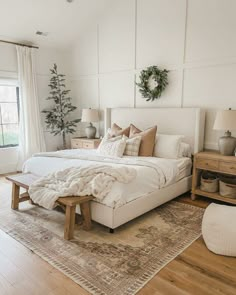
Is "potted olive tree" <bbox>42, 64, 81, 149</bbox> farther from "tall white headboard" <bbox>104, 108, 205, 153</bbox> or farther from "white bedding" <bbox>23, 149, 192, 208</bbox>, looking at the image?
"white bedding" <bbox>23, 149, 192, 208</bbox>

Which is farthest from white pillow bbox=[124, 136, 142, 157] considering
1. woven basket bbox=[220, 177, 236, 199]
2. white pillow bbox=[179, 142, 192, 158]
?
woven basket bbox=[220, 177, 236, 199]

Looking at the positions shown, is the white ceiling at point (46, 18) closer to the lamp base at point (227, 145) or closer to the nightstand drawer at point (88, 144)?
the nightstand drawer at point (88, 144)

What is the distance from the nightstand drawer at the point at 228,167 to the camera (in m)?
3.18

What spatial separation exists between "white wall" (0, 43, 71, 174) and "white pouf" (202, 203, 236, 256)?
13.8 ft

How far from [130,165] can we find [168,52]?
226 centimetres

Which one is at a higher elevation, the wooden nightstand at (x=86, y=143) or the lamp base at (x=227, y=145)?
the lamp base at (x=227, y=145)

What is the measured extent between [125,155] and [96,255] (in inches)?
70.7

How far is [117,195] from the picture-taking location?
8.38 feet

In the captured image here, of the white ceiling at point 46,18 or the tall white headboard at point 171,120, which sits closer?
the tall white headboard at point 171,120

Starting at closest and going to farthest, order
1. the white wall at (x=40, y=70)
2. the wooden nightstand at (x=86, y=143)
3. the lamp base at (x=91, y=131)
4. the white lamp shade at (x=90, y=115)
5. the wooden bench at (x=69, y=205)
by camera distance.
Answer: the wooden bench at (x=69, y=205)
the white wall at (x=40, y=70)
the wooden nightstand at (x=86, y=143)
the white lamp shade at (x=90, y=115)
the lamp base at (x=91, y=131)

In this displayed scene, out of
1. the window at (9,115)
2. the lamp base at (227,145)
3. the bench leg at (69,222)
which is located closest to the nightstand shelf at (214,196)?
the lamp base at (227,145)

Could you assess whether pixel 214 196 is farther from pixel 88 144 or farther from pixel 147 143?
pixel 88 144

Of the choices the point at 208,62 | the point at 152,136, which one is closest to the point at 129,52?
the point at 208,62

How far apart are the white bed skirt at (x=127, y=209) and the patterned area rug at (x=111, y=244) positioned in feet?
0.43
